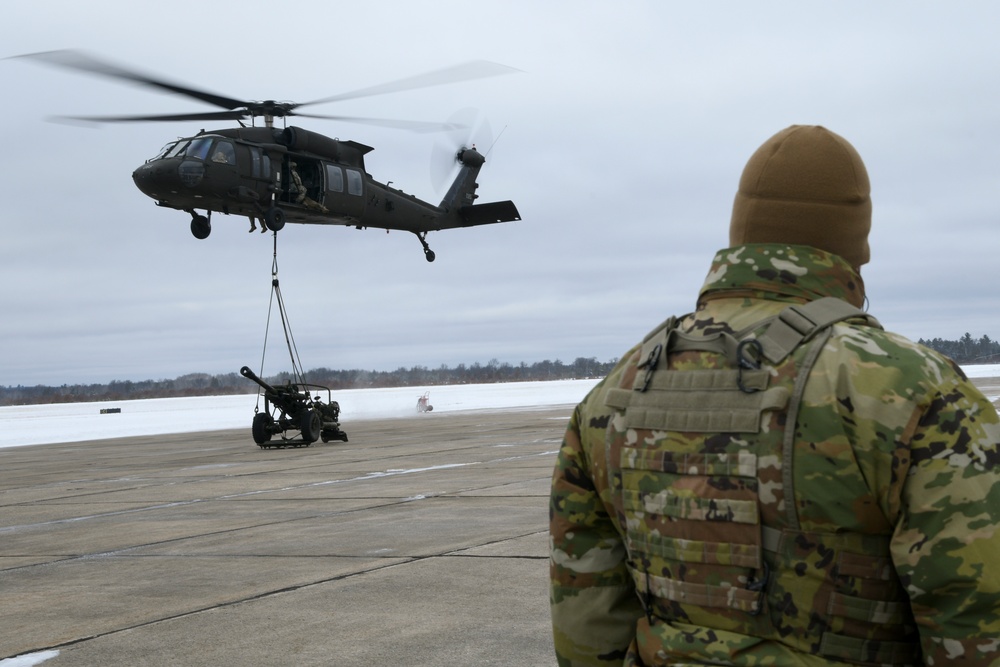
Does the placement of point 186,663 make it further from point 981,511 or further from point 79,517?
point 79,517

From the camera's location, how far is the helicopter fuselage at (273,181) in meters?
21.1

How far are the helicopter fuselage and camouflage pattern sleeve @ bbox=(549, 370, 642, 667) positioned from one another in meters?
19.7

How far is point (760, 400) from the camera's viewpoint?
207 cm

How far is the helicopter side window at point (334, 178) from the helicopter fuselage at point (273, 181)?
0.02m

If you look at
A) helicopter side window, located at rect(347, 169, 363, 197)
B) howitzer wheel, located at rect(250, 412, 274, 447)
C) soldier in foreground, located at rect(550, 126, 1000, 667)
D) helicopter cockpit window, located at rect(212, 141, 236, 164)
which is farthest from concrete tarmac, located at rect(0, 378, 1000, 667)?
helicopter side window, located at rect(347, 169, 363, 197)

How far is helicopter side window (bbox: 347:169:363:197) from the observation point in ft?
79.9

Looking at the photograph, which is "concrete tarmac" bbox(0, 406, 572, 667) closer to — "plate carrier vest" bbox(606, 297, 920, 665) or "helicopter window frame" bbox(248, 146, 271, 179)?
"plate carrier vest" bbox(606, 297, 920, 665)

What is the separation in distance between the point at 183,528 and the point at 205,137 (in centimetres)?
1304

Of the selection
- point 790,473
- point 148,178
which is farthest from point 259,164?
point 790,473

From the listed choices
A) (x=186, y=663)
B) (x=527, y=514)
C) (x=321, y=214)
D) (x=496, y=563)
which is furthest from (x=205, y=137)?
(x=186, y=663)

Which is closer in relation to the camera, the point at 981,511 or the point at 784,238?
the point at 981,511

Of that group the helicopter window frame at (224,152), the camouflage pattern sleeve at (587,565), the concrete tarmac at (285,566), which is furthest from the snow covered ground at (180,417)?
the camouflage pattern sleeve at (587,565)

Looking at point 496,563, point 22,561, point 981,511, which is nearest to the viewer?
point 981,511

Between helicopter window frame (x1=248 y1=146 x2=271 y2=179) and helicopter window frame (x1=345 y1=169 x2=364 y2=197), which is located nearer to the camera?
helicopter window frame (x1=248 y1=146 x2=271 y2=179)
